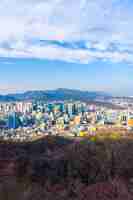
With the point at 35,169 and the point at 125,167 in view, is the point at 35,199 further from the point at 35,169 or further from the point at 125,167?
the point at 125,167

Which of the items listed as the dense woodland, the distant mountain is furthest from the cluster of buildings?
the distant mountain

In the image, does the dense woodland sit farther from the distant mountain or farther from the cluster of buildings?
the distant mountain

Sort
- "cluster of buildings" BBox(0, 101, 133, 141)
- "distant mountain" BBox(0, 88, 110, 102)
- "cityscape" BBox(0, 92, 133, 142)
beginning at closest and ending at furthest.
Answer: "cityscape" BBox(0, 92, 133, 142) → "cluster of buildings" BBox(0, 101, 133, 141) → "distant mountain" BBox(0, 88, 110, 102)

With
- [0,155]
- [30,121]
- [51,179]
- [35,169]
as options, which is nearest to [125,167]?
[51,179]

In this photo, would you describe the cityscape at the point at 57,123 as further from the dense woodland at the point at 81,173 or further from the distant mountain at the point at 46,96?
the distant mountain at the point at 46,96

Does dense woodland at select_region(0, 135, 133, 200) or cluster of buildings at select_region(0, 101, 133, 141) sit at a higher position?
dense woodland at select_region(0, 135, 133, 200)

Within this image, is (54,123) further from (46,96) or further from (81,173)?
(46,96)

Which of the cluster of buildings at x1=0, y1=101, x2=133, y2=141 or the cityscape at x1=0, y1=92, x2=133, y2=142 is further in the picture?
the cluster of buildings at x1=0, y1=101, x2=133, y2=141

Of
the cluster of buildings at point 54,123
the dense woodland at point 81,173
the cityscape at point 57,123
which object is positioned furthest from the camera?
the cluster of buildings at point 54,123

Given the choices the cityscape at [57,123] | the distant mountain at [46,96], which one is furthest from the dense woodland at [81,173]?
the distant mountain at [46,96]

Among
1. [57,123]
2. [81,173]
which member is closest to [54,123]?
[57,123]

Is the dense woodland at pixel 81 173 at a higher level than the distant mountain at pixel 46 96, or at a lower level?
higher
